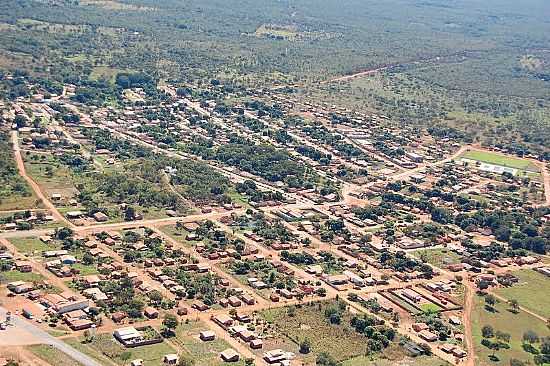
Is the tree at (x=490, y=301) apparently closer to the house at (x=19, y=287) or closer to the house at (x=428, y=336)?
the house at (x=428, y=336)

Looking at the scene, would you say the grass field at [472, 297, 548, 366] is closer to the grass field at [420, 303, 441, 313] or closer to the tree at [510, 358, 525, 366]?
the tree at [510, 358, 525, 366]

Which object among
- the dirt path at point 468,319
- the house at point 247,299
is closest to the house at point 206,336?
the house at point 247,299

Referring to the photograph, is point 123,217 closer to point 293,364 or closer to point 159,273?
point 159,273

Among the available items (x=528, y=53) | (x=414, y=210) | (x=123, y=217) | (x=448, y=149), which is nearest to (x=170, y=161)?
(x=123, y=217)

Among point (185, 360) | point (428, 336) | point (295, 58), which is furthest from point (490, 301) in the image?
point (295, 58)

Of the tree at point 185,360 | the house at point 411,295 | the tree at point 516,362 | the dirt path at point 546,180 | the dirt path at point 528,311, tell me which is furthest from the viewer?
the dirt path at point 546,180

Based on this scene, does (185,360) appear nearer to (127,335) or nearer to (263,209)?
(127,335)
